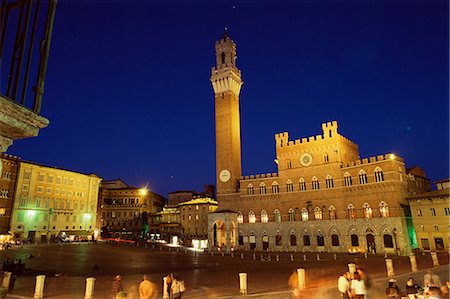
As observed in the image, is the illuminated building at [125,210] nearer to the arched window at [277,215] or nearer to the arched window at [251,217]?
the arched window at [251,217]

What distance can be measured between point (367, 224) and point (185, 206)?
38.3 meters

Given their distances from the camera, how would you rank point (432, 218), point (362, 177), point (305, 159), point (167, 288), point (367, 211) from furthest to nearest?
point (305, 159) < point (362, 177) < point (367, 211) < point (432, 218) < point (167, 288)

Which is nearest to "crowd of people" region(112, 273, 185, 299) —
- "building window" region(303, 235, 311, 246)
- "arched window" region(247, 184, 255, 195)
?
"building window" region(303, 235, 311, 246)

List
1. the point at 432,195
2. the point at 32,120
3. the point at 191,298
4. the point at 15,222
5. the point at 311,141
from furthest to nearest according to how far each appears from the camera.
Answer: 1. the point at 15,222
2. the point at 311,141
3. the point at 432,195
4. the point at 191,298
5. the point at 32,120

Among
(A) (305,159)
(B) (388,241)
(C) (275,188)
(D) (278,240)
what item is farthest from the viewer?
(C) (275,188)

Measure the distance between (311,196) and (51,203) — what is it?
46.0 meters

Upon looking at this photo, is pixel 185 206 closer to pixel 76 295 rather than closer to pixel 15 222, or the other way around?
pixel 15 222

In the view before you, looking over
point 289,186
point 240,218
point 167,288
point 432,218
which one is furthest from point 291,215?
point 167,288

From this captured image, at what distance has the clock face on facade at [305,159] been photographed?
46.5 m

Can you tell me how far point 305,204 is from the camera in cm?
4559

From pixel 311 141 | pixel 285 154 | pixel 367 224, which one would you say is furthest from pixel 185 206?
pixel 367 224

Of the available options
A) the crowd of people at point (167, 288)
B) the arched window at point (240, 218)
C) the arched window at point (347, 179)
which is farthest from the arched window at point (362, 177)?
the crowd of people at point (167, 288)

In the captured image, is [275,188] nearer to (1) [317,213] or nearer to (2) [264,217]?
(2) [264,217]

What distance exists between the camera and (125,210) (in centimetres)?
7694
